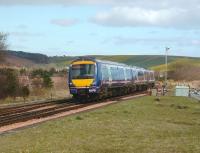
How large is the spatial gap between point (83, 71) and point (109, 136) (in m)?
23.5

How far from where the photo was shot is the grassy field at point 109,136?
16.1 meters

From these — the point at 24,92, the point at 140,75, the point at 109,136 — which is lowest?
the point at 109,136

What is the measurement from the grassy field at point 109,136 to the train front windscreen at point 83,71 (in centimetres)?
1602

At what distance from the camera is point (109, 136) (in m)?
19.0

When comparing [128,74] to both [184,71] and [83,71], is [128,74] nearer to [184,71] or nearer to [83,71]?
[83,71]

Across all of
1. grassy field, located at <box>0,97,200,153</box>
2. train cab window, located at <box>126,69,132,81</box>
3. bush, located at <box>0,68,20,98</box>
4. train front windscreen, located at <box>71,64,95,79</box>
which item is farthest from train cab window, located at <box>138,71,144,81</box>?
grassy field, located at <box>0,97,200,153</box>

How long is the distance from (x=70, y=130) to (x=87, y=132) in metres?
0.85

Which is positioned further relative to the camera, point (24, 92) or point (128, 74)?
point (128, 74)

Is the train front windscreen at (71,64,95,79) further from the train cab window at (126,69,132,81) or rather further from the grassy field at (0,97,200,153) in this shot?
the grassy field at (0,97,200,153)

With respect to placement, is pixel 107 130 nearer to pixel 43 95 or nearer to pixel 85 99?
pixel 85 99

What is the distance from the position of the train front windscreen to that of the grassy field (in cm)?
1602

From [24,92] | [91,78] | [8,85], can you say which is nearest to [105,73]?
[91,78]

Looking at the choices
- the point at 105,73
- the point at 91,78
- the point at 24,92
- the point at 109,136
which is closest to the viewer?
the point at 109,136

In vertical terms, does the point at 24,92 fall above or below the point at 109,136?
above
